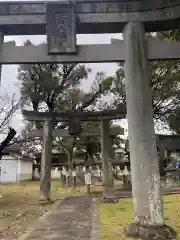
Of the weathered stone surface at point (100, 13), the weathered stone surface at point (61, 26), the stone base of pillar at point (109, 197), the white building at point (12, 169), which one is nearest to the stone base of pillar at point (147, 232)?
the weathered stone surface at point (61, 26)

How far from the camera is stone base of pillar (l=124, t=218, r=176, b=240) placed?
18.1ft

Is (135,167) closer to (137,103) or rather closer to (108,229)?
(137,103)

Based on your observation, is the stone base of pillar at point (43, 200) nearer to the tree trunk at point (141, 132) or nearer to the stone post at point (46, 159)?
the stone post at point (46, 159)

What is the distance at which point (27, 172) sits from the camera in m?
41.7

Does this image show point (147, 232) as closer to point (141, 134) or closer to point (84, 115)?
point (141, 134)

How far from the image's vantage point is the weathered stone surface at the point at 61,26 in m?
6.32

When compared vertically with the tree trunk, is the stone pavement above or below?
below

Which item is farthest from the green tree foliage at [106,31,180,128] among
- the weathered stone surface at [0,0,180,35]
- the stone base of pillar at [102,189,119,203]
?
the weathered stone surface at [0,0,180,35]

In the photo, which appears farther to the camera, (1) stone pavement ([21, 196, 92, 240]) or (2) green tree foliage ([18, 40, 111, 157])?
(2) green tree foliage ([18, 40, 111, 157])

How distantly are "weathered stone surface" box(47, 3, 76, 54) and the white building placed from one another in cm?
3250

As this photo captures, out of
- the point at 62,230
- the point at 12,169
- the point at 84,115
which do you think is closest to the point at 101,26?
the point at 62,230

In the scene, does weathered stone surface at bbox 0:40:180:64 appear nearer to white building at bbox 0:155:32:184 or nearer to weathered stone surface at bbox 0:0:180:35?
weathered stone surface at bbox 0:0:180:35

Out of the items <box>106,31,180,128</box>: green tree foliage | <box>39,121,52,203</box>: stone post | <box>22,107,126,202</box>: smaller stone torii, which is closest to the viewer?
<box>22,107,126,202</box>: smaller stone torii

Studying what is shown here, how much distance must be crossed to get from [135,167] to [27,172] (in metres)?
37.6
